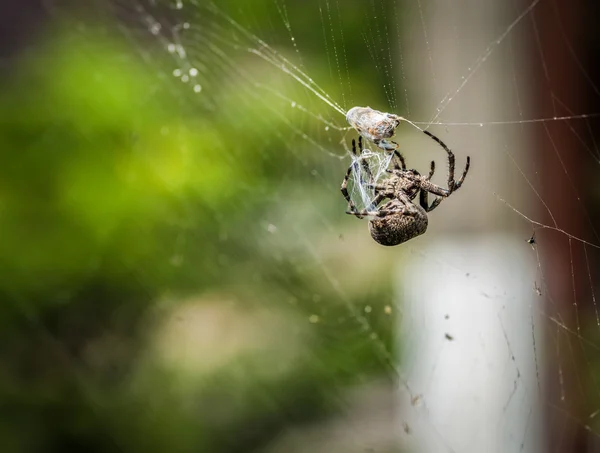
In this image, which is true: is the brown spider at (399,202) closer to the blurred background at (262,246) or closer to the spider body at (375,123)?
the spider body at (375,123)

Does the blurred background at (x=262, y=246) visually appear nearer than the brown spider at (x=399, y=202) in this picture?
No

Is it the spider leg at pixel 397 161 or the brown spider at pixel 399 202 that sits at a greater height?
the spider leg at pixel 397 161

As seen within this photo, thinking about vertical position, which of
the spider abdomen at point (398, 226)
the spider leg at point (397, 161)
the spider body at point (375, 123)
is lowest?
the spider abdomen at point (398, 226)

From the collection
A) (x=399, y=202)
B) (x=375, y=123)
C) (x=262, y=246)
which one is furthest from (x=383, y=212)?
(x=262, y=246)

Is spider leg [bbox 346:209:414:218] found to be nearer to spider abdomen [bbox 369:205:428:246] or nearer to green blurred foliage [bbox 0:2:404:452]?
spider abdomen [bbox 369:205:428:246]

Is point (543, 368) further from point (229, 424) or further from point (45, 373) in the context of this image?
point (45, 373)

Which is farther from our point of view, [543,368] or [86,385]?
[543,368]

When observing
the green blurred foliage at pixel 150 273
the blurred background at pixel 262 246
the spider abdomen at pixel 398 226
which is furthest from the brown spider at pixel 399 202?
the green blurred foliage at pixel 150 273

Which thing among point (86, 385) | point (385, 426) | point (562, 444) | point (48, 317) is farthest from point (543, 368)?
point (48, 317)
